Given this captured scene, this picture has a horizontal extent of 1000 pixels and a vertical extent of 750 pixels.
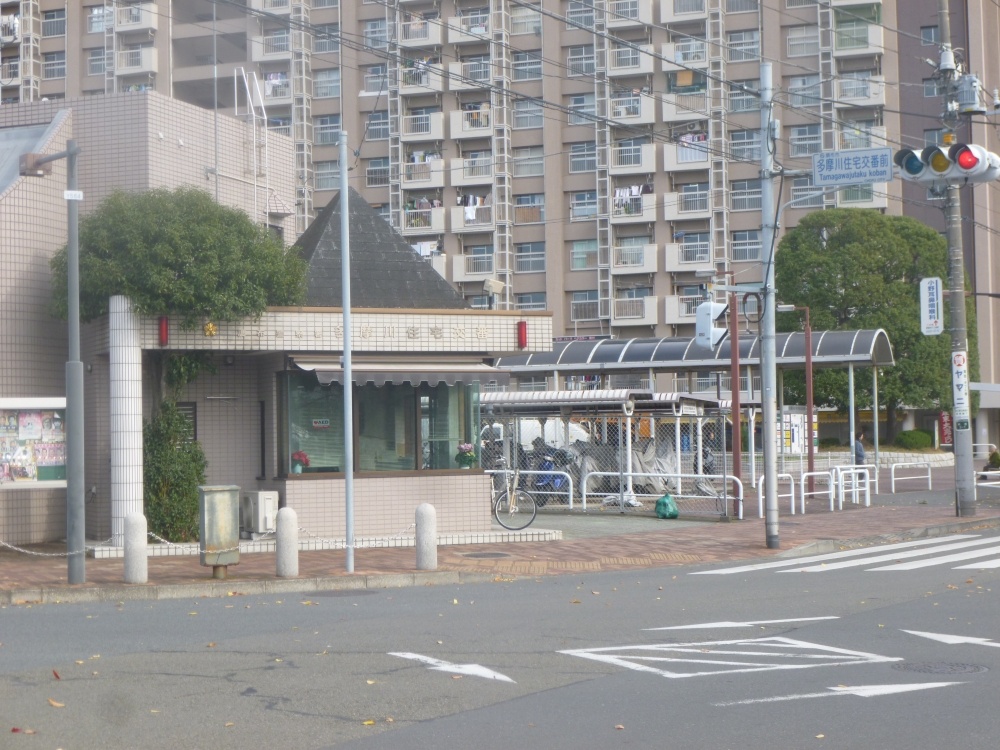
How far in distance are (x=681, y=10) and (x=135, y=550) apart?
170 ft

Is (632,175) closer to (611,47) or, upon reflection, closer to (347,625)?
(611,47)

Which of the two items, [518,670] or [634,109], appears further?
[634,109]

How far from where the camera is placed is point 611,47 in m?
60.4

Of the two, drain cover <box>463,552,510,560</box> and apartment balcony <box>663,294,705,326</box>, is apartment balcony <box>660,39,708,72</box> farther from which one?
drain cover <box>463,552,510,560</box>

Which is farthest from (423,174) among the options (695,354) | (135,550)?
(135,550)

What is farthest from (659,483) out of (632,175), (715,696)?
(632,175)

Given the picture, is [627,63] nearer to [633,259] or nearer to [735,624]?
[633,259]

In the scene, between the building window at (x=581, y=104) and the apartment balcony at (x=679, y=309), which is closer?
the apartment balcony at (x=679, y=309)

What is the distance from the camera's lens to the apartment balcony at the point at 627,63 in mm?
60125

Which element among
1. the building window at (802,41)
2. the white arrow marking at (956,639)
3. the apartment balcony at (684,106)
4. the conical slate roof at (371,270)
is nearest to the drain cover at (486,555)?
the conical slate roof at (371,270)

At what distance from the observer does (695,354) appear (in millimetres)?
35469

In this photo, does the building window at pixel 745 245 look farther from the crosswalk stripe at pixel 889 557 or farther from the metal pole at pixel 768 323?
the metal pole at pixel 768 323

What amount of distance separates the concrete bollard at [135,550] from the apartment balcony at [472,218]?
4862cm

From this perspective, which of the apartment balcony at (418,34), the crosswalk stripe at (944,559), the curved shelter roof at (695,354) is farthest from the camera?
the apartment balcony at (418,34)
